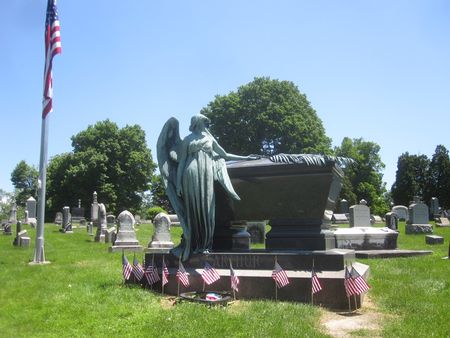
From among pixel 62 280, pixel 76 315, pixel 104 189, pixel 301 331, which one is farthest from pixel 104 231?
pixel 104 189

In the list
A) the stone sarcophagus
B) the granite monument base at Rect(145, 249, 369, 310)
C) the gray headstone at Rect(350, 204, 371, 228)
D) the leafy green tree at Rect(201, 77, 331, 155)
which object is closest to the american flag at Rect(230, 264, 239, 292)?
the granite monument base at Rect(145, 249, 369, 310)

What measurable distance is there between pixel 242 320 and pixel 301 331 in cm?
80

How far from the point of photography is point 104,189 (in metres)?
49.7

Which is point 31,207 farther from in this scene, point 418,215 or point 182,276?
point 182,276

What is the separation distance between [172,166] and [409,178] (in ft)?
207

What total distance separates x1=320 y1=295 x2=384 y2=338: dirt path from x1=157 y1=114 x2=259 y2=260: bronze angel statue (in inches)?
101

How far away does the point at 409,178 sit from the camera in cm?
6525

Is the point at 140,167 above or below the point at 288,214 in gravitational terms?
above

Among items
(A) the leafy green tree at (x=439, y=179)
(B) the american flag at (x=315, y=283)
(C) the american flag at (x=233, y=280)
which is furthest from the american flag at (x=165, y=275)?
(A) the leafy green tree at (x=439, y=179)

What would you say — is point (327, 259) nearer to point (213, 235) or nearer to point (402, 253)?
point (213, 235)

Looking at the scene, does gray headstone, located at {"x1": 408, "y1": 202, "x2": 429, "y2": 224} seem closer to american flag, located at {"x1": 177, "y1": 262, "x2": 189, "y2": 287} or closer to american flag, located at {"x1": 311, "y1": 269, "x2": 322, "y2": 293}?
american flag, located at {"x1": 311, "y1": 269, "x2": 322, "y2": 293}

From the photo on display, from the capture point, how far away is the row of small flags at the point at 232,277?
6207mm

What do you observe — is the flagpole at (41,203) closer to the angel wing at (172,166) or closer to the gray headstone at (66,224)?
the angel wing at (172,166)

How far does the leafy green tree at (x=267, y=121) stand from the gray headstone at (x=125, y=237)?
77.6 ft
